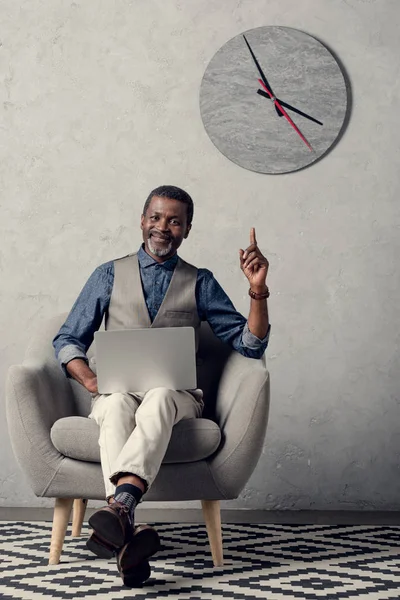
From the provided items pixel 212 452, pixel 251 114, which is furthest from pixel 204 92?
pixel 212 452

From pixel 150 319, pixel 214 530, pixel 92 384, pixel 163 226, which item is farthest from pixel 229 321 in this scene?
pixel 214 530

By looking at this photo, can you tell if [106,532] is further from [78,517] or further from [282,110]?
[282,110]

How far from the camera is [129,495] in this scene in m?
2.22

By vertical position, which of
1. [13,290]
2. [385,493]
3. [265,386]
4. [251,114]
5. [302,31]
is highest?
[302,31]

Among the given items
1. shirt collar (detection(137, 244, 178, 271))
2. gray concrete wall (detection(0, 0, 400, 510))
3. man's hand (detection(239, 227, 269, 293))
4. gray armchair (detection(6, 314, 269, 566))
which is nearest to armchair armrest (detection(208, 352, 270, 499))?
gray armchair (detection(6, 314, 269, 566))

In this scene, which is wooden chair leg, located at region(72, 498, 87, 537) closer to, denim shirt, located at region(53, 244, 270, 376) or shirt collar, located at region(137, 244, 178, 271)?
denim shirt, located at region(53, 244, 270, 376)

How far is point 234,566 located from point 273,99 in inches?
74.1

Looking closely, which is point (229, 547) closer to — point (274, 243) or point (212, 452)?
point (212, 452)

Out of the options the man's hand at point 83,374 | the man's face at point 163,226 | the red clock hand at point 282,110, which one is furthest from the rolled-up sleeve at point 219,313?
the red clock hand at point 282,110

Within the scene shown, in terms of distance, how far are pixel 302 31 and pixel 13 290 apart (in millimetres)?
1563

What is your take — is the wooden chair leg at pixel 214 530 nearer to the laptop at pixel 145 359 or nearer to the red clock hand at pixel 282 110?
the laptop at pixel 145 359

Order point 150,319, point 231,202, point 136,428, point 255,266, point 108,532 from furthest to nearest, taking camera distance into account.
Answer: point 231,202
point 150,319
point 255,266
point 136,428
point 108,532

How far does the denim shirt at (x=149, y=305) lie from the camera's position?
9.13 ft

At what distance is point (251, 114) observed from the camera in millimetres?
3521
